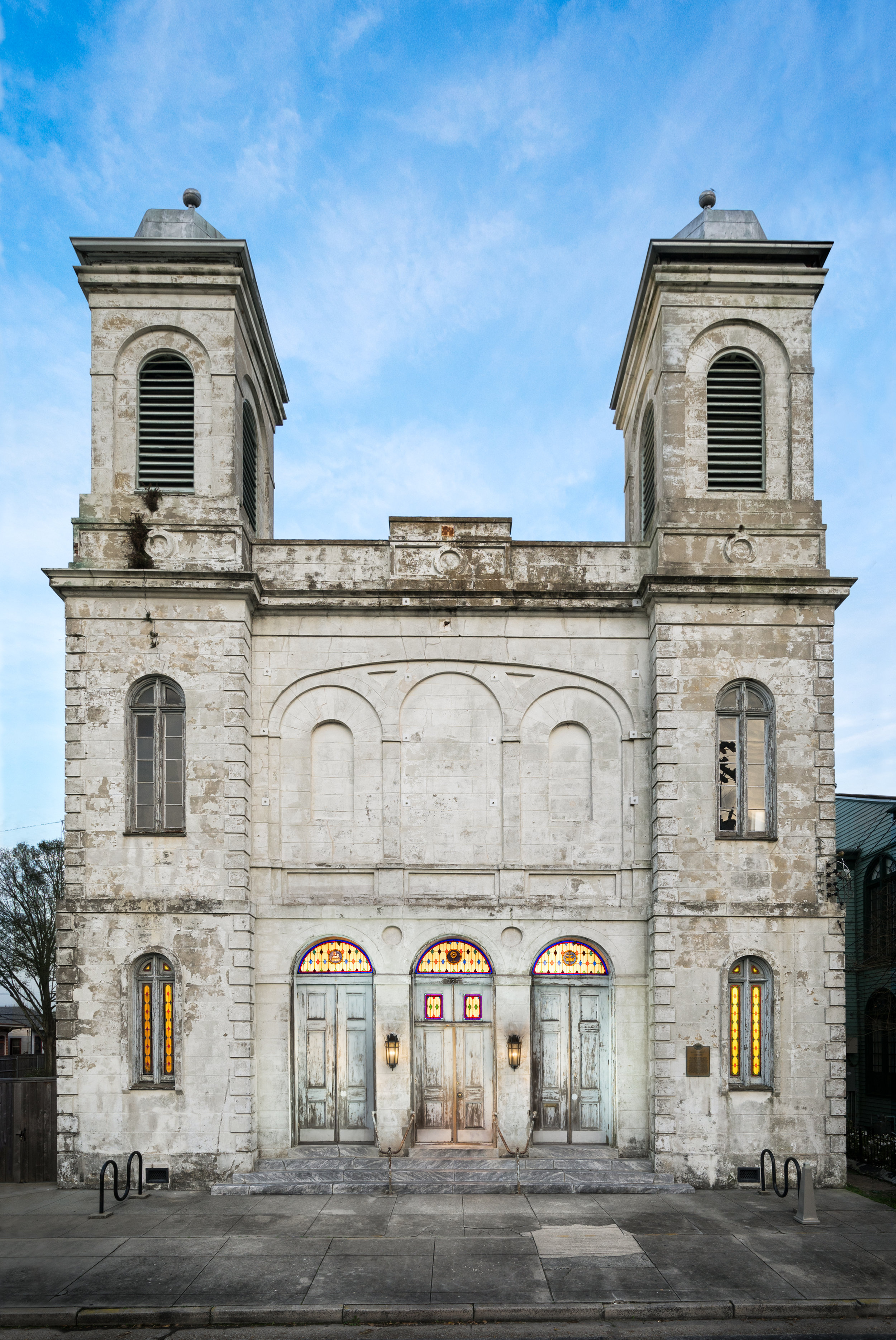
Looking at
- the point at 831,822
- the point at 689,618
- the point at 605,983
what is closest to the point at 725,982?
the point at 605,983

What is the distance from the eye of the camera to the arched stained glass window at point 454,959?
17.8 metres

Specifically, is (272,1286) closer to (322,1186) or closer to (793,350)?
(322,1186)

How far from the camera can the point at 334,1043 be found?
17.6 meters

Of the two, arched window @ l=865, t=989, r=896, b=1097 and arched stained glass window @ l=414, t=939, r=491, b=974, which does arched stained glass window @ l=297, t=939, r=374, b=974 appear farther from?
arched window @ l=865, t=989, r=896, b=1097

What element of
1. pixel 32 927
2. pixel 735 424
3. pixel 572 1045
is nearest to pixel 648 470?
pixel 735 424

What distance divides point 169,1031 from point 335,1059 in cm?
297

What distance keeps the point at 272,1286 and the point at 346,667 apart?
9916 millimetres

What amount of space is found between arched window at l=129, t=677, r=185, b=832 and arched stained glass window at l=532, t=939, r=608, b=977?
6939 mm

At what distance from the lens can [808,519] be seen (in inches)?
707

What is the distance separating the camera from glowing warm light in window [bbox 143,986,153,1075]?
54.9 ft

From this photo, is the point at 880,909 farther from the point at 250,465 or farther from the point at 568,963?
the point at 250,465

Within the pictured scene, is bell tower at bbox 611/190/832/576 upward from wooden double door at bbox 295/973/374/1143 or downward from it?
upward

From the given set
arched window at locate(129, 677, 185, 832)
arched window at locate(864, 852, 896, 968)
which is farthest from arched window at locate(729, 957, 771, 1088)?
arched window at locate(129, 677, 185, 832)

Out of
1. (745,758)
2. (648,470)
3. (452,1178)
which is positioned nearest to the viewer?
(452,1178)
